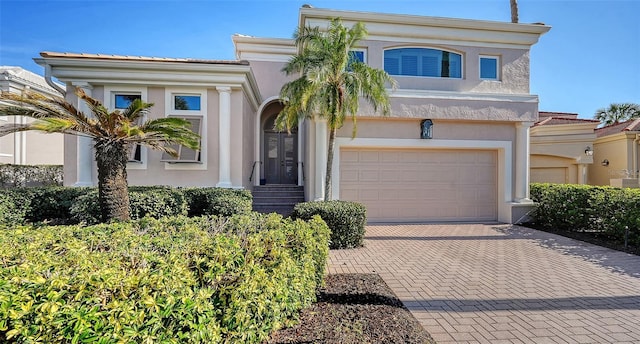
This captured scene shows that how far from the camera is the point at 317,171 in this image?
31.1ft

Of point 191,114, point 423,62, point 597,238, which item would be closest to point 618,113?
point 597,238

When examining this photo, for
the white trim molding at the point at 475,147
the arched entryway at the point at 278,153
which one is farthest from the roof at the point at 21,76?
the white trim molding at the point at 475,147

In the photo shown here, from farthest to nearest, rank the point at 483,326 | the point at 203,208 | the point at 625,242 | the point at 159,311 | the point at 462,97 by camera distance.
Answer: the point at 462,97 → the point at 203,208 → the point at 625,242 → the point at 483,326 → the point at 159,311

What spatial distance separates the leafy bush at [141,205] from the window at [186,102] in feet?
9.75

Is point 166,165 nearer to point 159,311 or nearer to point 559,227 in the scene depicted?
point 159,311

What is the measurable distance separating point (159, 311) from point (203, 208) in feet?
20.7

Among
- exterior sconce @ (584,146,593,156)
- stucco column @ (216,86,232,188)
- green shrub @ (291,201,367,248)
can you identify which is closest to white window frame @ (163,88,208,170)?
stucco column @ (216,86,232,188)

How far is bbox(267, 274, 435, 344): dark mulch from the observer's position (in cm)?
308

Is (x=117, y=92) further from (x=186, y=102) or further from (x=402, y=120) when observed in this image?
(x=402, y=120)

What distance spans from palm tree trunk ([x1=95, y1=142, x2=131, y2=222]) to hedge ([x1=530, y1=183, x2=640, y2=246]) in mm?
11515

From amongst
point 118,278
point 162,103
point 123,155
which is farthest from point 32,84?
point 118,278

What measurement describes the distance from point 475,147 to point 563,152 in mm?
8891

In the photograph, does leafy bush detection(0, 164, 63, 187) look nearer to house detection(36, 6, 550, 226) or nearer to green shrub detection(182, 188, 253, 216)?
house detection(36, 6, 550, 226)

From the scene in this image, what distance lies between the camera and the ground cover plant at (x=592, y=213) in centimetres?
726
